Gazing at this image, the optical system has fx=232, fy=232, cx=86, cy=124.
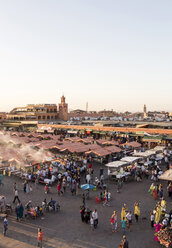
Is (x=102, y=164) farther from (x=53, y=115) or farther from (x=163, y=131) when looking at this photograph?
(x=53, y=115)

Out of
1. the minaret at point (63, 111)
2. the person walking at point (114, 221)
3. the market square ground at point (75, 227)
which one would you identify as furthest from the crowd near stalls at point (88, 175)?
the minaret at point (63, 111)

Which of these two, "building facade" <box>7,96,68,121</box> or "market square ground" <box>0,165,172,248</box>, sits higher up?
"building facade" <box>7,96,68,121</box>

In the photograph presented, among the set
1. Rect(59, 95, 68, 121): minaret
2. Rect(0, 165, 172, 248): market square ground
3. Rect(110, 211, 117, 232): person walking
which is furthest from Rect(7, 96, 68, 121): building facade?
Rect(110, 211, 117, 232): person walking

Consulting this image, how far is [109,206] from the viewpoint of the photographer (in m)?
12.5

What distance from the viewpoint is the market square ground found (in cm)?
900

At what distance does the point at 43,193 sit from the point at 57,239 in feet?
18.1

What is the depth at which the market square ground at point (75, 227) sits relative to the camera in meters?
9.00

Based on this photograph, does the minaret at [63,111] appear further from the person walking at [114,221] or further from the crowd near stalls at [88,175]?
the person walking at [114,221]

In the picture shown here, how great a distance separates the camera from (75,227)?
33.6 ft

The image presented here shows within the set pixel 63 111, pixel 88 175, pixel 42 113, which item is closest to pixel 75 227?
pixel 88 175

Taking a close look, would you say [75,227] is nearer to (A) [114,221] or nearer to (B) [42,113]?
(A) [114,221]

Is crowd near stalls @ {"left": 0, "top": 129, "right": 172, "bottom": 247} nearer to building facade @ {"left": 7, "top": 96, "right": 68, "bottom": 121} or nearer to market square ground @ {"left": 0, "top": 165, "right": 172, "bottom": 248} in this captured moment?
market square ground @ {"left": 0, "top": 165, "right": 172, "bottom": 248}

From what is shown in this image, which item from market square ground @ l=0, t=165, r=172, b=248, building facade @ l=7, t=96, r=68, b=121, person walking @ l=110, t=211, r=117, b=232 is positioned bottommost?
market square ground @ l=0, t=165, r=172, b=248

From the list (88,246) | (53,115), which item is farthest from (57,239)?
(53,115)
